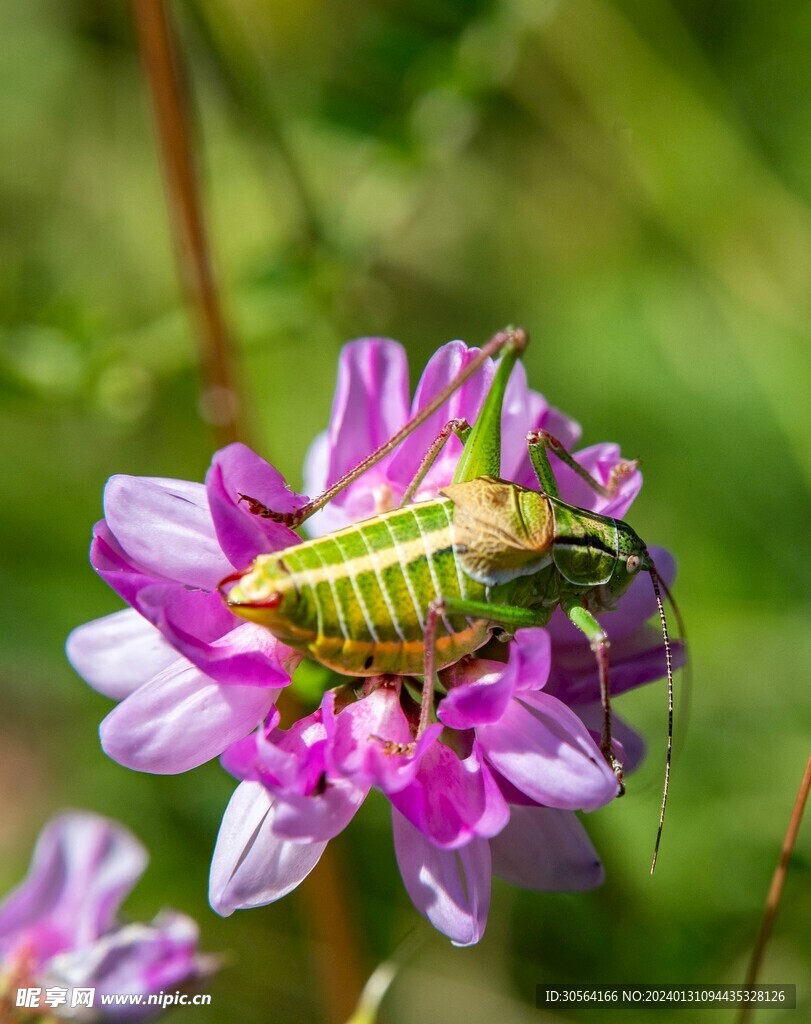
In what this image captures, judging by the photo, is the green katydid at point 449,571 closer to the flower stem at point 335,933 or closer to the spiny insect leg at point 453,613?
the spiny insect leg at point 453,613

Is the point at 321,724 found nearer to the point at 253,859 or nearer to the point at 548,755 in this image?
the point at 253,859

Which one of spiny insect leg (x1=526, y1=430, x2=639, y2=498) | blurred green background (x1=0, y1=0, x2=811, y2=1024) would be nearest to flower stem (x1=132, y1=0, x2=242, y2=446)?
blurred green background (x1=0, y1=0, x2=811, y2=1024)

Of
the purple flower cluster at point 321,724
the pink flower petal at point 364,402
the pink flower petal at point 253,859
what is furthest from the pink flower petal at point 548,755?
the pink flower petal at point 364,402

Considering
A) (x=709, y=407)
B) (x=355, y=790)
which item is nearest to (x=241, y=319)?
(x=709, y=407)

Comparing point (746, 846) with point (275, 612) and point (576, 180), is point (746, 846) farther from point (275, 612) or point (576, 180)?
point (576, 180)

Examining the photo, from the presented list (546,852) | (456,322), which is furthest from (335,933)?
(456,322)
